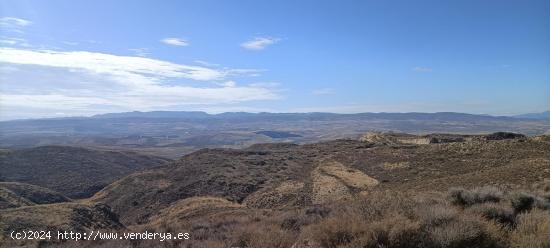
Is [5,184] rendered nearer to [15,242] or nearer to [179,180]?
[179,180]

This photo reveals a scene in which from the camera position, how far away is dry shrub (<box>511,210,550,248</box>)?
730cm

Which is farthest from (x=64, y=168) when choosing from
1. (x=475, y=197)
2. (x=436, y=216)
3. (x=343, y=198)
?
(x=436, y=216)

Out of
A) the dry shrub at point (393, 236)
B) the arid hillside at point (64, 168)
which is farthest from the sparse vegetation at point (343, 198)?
the arid hillside at point (64, 168)

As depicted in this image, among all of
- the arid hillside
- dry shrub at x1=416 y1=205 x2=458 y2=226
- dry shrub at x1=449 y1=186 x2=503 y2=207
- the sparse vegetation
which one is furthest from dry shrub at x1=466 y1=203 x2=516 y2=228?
the arid hillside

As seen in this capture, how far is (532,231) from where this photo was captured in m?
8.20

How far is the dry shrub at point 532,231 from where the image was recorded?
730cm

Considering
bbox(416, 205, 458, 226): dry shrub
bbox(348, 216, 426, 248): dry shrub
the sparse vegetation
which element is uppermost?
bbox(416, 205, 458, 226): dry shrub

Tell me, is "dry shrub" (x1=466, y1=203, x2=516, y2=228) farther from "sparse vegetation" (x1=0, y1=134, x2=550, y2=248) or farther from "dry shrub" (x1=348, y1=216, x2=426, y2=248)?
"dry shrub" (x1=348, y1=216, x2=426, y2=248)

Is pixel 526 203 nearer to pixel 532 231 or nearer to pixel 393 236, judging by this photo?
pixel 532 231

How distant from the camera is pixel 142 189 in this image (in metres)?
44.8

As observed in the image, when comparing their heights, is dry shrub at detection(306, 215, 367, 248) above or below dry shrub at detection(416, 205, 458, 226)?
below

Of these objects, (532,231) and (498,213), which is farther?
(498,213)

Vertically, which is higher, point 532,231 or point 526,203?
point 532,231

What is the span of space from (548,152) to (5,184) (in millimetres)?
40661
